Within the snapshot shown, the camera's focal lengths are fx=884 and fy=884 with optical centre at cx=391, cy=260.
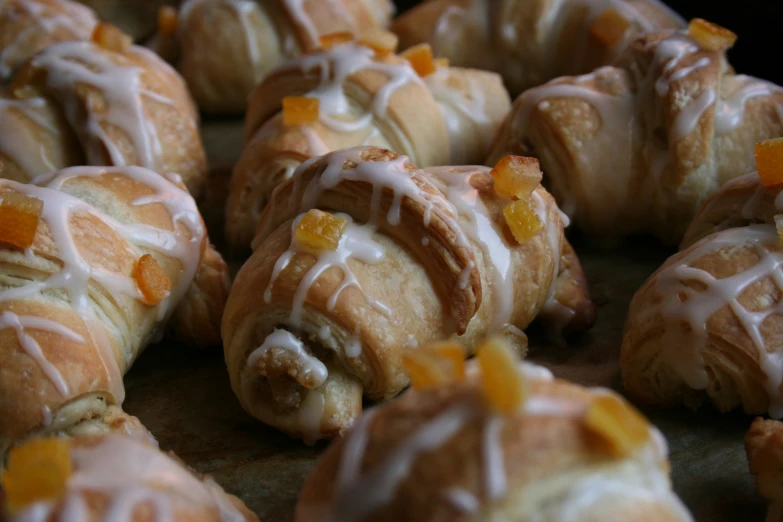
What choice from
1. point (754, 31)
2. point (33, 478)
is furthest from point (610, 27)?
point (33, 478)

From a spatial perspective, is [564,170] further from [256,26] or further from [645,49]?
[256,26]

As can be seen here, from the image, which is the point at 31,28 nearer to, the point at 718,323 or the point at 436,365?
the point at 436,365

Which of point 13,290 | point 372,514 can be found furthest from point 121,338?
point 372,514

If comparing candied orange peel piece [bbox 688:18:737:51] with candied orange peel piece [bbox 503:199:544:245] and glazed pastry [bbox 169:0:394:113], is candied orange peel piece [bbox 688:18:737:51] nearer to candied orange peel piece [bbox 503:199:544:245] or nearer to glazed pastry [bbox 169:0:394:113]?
candied orange peel piece [bbox 503:199:544:245]

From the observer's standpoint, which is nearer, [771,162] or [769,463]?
[769,463]

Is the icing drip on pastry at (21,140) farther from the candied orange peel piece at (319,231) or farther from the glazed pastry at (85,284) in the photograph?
the candied orange peel piece at (319,231)
